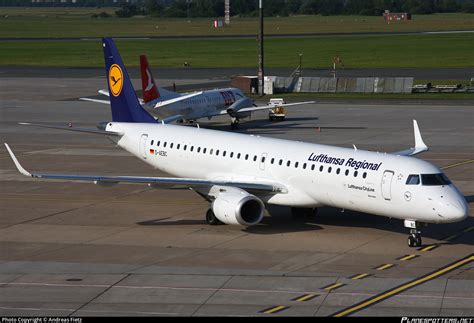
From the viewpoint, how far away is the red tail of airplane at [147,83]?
78.6 m

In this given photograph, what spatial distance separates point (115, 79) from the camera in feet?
179

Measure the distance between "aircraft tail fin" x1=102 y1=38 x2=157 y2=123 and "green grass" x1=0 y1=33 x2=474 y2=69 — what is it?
284 feet

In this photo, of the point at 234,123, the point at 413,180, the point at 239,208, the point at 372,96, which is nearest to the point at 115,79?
the point at 239,208

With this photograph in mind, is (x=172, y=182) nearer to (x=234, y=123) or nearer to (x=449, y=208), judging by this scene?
(x=449, y=208)

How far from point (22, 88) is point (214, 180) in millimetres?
74714

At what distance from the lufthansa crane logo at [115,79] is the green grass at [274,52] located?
284 ft

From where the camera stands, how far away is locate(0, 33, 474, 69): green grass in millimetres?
146375

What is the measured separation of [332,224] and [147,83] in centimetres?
3721

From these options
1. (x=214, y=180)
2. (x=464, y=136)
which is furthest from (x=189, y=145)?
(x=464, y=136)

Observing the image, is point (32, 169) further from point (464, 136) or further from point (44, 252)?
point (464, 136)

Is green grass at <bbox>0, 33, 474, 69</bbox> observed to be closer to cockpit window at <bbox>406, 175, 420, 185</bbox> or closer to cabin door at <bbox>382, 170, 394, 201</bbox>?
cabin door at <bbox>382, 170, 394, 201</bbox>

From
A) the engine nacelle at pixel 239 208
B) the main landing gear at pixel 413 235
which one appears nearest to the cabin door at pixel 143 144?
the engine nacelle at pixel 239 208

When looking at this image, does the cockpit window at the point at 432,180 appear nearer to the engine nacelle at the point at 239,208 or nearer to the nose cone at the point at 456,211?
the nose cone at the point at 456,211

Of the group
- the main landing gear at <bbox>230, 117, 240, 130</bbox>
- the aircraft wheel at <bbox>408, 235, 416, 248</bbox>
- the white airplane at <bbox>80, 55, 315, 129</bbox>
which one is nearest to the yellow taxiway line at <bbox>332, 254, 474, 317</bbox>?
the aircraft wheel at <bbox>408, 235, 416, 248</bbox>
